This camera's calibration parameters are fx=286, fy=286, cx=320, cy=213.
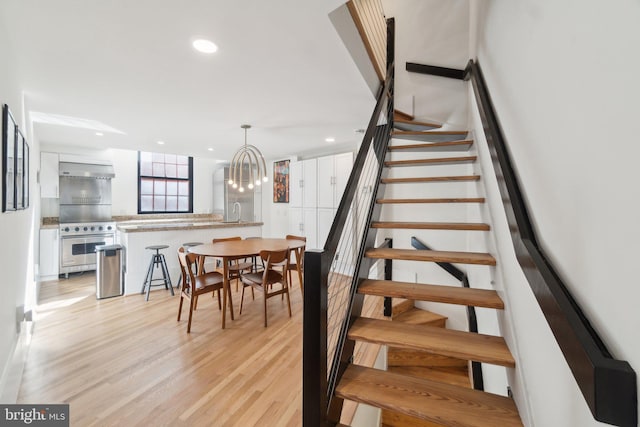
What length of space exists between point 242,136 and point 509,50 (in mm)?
3759

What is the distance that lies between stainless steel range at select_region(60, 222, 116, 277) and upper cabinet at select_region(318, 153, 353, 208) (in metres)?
4.07

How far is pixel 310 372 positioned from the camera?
4.03 feet

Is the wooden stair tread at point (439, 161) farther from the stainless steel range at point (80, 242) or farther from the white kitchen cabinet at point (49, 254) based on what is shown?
the white kitchen cabinet at point (49, 254)

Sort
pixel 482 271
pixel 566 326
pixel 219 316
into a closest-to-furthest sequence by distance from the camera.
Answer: pixel 566 326 < pixel 482 271 < pixel 219 316

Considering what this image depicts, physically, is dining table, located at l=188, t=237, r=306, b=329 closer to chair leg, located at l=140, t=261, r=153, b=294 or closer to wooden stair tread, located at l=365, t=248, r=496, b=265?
chair leg, located at l=140, t=261, r=153, b=294

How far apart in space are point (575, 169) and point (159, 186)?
7318mm

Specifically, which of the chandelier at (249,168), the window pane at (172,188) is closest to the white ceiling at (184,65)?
the chandelier at (249,168)

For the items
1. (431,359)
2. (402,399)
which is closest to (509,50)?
(402,399)

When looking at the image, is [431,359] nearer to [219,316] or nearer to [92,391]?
[219,316]

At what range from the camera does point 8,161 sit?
5.20 feet

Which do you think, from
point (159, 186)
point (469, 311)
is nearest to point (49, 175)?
point (159, 186)

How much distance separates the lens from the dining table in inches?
124

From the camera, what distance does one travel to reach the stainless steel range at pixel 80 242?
16.1 feet

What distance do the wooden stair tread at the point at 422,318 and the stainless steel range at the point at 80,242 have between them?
5322mm
